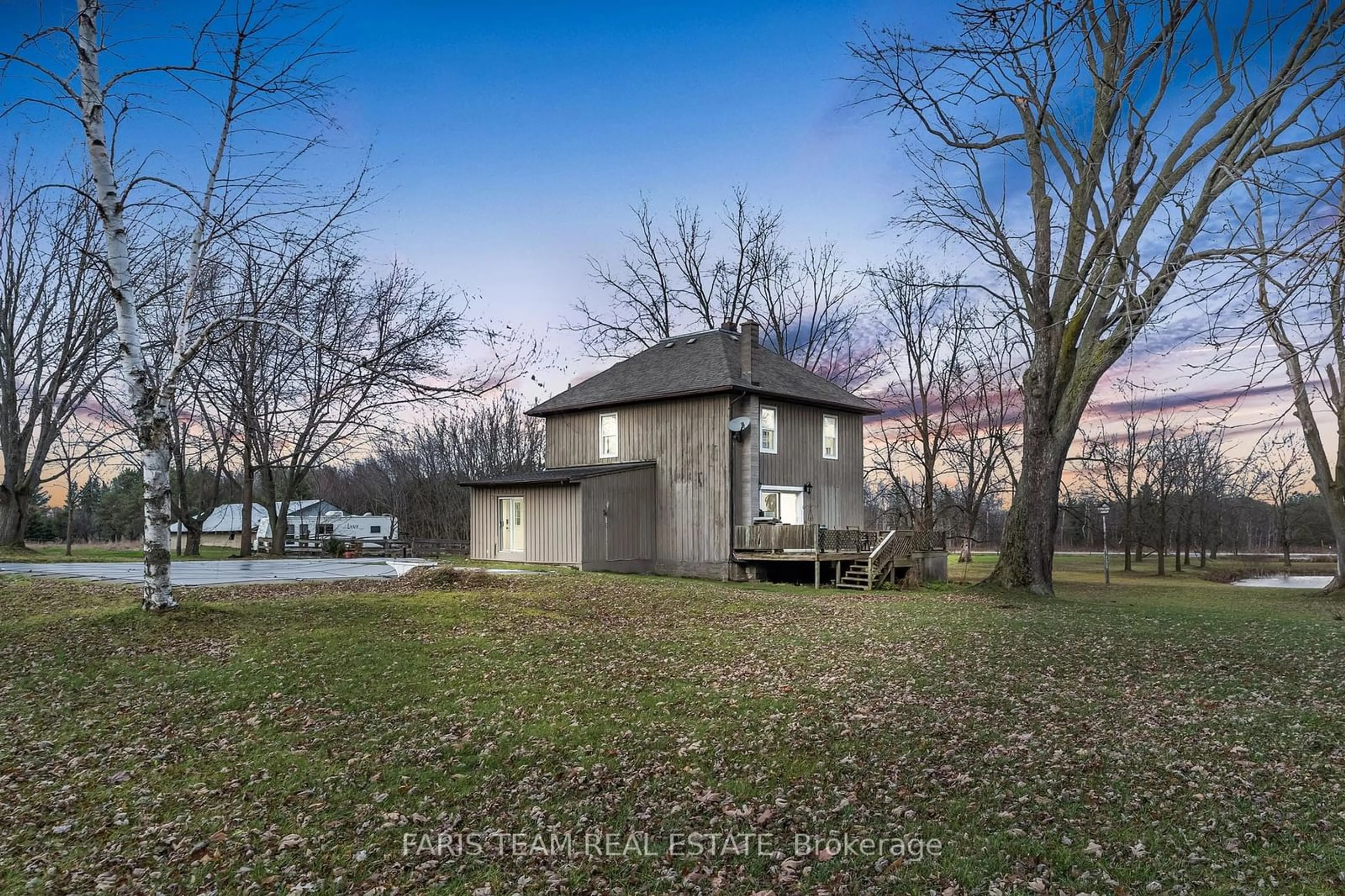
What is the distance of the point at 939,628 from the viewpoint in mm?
12586

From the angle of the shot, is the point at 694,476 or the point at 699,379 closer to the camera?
the point at 694,476

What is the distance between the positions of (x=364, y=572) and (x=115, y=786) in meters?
13.6

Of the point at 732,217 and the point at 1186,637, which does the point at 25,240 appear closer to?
the point at 732,217

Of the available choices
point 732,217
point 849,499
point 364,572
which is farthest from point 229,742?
point 732,217

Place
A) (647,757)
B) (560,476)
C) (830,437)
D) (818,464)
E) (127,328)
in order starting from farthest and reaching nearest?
(830,437) < (818,464) < (560,476) < (127,328) < (647,757)

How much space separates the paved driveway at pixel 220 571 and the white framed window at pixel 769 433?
1197 centimetres

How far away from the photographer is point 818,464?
2698cm

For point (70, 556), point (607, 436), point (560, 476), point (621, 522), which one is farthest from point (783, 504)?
point (70, 556)

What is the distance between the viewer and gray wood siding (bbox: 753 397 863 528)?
25.5 m

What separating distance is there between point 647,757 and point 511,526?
20.4 meters

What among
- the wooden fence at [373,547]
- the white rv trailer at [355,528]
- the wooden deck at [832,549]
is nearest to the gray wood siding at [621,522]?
the wooden deck at [832,549]

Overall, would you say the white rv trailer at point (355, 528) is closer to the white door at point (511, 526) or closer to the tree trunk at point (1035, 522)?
the white door at point (511, 526)

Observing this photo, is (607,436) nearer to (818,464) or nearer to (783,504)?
(783,504)

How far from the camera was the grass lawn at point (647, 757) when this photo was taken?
473cm
